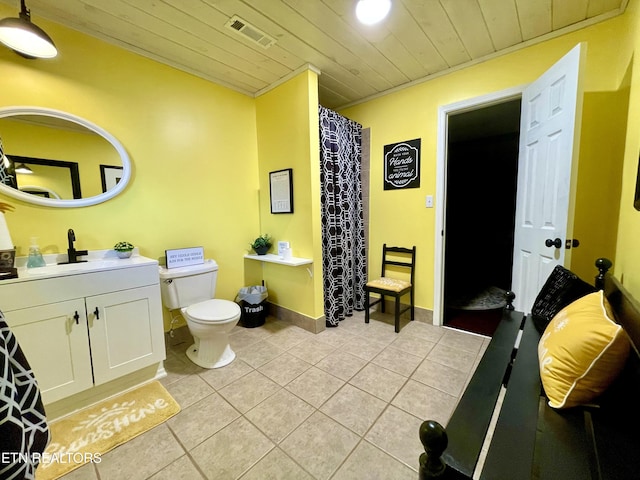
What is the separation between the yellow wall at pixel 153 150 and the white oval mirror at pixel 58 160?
6cm

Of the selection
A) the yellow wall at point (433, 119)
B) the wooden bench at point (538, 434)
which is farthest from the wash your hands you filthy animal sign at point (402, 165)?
the wooden bench at point (538, 434)

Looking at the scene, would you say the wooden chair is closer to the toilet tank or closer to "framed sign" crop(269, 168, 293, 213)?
"framed sign" crop(269, 168, 293, 213)

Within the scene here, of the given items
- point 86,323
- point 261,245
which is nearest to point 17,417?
point 86,323

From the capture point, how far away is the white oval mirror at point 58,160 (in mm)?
1631

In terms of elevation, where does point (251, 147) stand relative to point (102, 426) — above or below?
above

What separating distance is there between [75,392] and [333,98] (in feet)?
10.7

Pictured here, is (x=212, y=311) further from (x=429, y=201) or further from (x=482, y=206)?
(x=482, y=206)

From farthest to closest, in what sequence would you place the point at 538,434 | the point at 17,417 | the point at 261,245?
the point at 261,245 < the point at 538,434 < the point at 17,417

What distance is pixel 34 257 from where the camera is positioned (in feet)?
5.36

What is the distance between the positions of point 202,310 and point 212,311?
8cm

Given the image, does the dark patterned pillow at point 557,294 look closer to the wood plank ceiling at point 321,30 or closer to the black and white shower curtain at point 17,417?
the wood plank ceiling at point 321,30

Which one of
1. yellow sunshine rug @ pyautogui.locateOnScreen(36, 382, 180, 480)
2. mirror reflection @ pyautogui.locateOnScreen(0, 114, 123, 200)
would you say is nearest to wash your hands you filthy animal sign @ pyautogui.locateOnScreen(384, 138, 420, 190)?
mirror reflection @ pyautogui.locateOnScreen(0, 114, 123, 200)

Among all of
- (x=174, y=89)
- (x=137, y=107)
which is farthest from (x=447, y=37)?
(x=137, y=107)

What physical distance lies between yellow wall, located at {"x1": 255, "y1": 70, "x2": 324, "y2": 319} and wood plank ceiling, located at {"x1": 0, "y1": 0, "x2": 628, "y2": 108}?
25 cm
